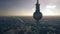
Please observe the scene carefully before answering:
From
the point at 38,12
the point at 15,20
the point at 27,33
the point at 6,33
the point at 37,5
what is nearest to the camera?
the point at 37,5

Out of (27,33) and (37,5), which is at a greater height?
(37,5)

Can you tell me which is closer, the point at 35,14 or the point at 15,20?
the point at 35,14

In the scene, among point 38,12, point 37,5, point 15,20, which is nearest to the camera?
point 37,5

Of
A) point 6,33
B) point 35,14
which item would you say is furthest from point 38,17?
point 6,33

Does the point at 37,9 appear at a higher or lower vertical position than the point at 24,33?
higher

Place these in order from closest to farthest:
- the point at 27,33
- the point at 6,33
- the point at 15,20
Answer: the point at 27,33
the point at 6,33
the point at 15,20

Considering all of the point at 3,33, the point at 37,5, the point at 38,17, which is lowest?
the point at 3,33

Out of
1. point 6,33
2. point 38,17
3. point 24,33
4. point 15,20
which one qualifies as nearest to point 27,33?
point 24,33

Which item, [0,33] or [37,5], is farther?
[0,33]

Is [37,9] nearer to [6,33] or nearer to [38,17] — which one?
[38,17]

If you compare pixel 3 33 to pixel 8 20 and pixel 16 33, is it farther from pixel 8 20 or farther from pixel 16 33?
pixel 8 20
